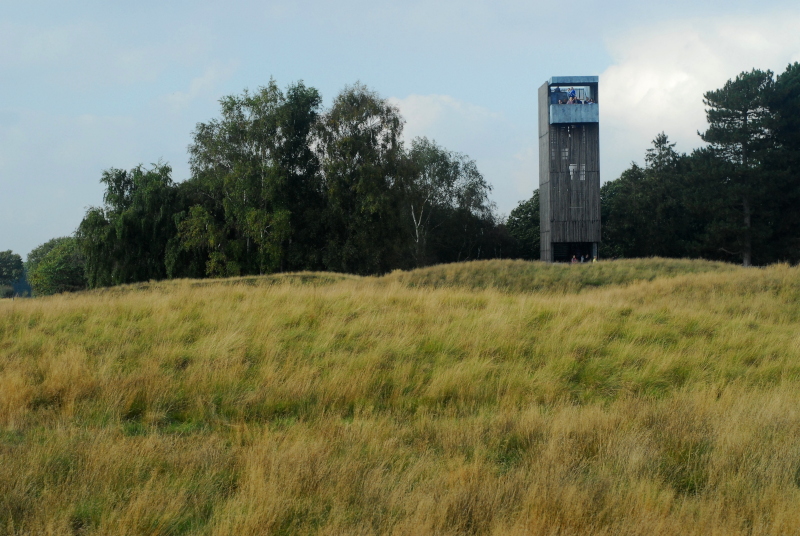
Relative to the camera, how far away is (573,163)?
5278 cm

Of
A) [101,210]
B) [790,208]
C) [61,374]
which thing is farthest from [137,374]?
[790,208]

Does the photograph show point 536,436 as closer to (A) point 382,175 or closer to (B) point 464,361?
(B) point 464,361

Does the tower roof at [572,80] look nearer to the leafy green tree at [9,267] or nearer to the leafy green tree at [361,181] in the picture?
the leafy green tree at [361,181]

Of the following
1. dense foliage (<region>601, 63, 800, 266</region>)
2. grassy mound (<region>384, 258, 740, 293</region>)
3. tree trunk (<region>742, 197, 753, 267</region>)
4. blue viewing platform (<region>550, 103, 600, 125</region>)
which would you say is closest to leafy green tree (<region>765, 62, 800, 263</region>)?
dense foliage (<region>601, 63, 800, 266</region>)

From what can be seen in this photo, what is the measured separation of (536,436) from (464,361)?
9.65 feet

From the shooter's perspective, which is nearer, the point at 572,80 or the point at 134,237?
the point at 134,237

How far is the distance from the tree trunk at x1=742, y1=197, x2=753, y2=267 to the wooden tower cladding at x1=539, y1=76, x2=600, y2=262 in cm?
1082

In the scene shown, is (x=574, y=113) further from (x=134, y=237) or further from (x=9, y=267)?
(x=9, y=267)

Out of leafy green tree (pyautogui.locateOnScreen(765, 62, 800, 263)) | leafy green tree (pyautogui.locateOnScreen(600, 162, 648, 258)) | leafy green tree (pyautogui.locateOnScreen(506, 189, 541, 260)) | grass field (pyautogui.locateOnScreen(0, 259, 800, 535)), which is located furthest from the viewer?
leafy green tree (pyautogui.locateOnScreen(506, 189, 541, 260))

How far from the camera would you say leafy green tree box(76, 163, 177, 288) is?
40.0m

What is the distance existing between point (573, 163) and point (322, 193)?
76.8 ft

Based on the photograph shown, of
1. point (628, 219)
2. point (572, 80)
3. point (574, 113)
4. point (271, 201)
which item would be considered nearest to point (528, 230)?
point (628, 219)

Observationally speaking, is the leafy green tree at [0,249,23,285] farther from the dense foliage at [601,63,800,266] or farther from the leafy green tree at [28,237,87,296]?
the dense foliage at [601,63,800,266]

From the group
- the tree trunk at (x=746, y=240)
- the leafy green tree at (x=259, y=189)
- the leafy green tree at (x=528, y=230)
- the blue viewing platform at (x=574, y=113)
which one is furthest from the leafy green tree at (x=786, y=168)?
the leafy green tree at (x=259, y=189)
